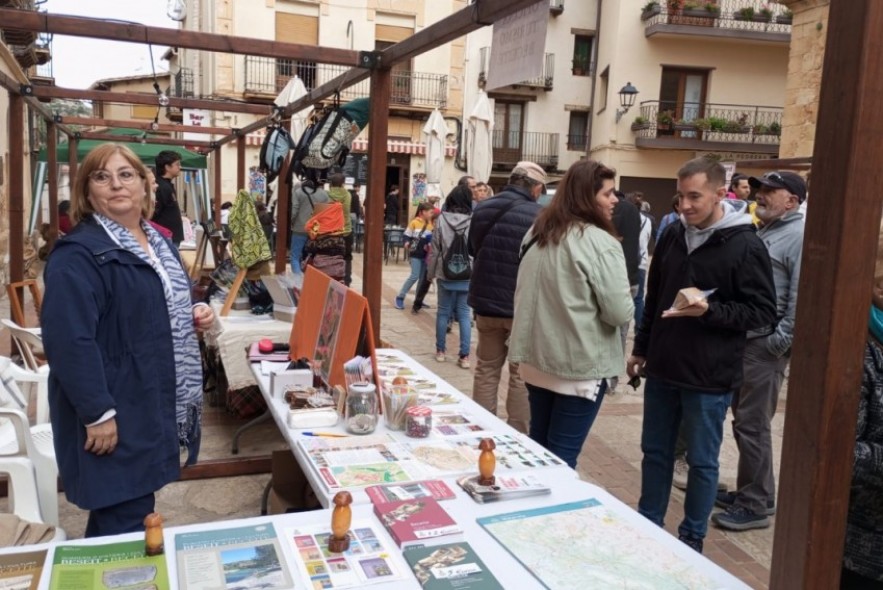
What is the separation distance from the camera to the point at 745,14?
2153 cm

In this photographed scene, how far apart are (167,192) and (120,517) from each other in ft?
17.7

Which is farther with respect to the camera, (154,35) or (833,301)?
(154,35)

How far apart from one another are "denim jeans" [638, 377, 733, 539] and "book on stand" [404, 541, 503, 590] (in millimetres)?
1532

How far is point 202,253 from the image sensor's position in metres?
7.80

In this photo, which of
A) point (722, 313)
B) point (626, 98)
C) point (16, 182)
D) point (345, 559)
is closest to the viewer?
point (345, 559)

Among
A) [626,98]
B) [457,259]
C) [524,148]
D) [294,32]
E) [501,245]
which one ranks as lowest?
[457,259]

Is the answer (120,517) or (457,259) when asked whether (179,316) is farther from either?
(457,259)

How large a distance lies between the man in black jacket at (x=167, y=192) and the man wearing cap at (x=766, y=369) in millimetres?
5032

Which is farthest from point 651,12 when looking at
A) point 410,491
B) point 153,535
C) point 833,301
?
point 153,535

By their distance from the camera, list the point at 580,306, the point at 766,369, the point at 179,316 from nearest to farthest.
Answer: the point at 179,316
the point at 580,306
the point at 766,369

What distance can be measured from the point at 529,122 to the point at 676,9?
18.9ft

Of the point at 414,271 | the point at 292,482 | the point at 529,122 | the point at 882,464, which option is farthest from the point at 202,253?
the point at 529,122

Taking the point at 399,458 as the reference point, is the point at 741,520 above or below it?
below

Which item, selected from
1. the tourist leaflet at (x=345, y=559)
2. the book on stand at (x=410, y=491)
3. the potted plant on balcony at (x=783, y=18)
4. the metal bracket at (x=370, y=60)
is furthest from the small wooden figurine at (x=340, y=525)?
the potted plant on balcony at (x=783, y=18)
